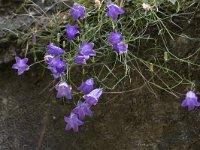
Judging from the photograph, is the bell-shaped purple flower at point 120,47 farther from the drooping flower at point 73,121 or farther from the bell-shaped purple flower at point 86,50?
the drooping flower at point 73,121

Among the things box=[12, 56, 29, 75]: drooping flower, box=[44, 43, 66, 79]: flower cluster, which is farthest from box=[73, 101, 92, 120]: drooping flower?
box=[12, 56, 29, 75]: drooping flower

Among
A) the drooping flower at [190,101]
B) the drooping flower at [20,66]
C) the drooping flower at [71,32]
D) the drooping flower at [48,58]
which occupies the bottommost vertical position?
the drooping flower at [20,66]

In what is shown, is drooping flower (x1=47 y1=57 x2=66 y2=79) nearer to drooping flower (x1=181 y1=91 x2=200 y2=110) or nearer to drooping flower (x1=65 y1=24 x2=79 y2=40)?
drooping flower (x1=65 y1=24 x2=79 y2=40)

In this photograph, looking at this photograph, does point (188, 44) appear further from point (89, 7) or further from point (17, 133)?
point (17, 133)

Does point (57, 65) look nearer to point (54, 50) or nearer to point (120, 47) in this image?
point (54, 50)

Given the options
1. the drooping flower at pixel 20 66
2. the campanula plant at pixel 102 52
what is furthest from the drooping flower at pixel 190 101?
the drooping flower at pixel 20 66

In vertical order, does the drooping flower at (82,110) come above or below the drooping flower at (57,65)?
below

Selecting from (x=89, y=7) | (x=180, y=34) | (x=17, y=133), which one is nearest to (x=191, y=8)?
(x=180, y=34)
